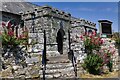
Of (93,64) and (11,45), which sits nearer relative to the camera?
(11,45)

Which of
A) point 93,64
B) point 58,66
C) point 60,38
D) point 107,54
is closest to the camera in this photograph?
point 58,66

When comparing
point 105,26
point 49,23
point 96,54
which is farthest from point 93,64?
point 105,26

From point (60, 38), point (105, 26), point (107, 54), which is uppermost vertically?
point (105, 26)

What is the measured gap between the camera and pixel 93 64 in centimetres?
1330

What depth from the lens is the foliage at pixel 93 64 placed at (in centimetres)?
1332

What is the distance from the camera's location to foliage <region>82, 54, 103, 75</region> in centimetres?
1332

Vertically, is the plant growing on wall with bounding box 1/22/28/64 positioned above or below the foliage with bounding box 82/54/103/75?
above

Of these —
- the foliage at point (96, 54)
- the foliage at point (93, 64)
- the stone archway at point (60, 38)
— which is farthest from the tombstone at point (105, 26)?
the foliage at point (93, 64)

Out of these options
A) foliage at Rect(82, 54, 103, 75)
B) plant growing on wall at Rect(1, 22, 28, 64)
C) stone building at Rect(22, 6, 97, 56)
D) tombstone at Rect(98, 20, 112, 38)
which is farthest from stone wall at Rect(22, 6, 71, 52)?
tombstone at Rect(98, 20, 112, 38)

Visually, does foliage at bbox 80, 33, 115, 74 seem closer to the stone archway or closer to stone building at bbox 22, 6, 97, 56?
stone building at bbox 22, 6, 97, 56

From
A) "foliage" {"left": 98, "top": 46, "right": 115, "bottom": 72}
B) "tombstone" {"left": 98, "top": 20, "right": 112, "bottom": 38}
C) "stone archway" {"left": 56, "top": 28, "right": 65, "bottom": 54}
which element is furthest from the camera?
"tombstone" {"left": 98, "top": 20, "right": 112, "bottom": 38}

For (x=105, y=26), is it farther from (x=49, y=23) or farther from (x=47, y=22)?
(x=47, y=22)

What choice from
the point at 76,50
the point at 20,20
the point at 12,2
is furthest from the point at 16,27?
the point at 76,50

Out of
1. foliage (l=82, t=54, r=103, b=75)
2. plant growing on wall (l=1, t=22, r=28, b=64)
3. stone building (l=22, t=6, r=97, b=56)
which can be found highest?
stone building (l=22, t=6, r=97, b=56)
